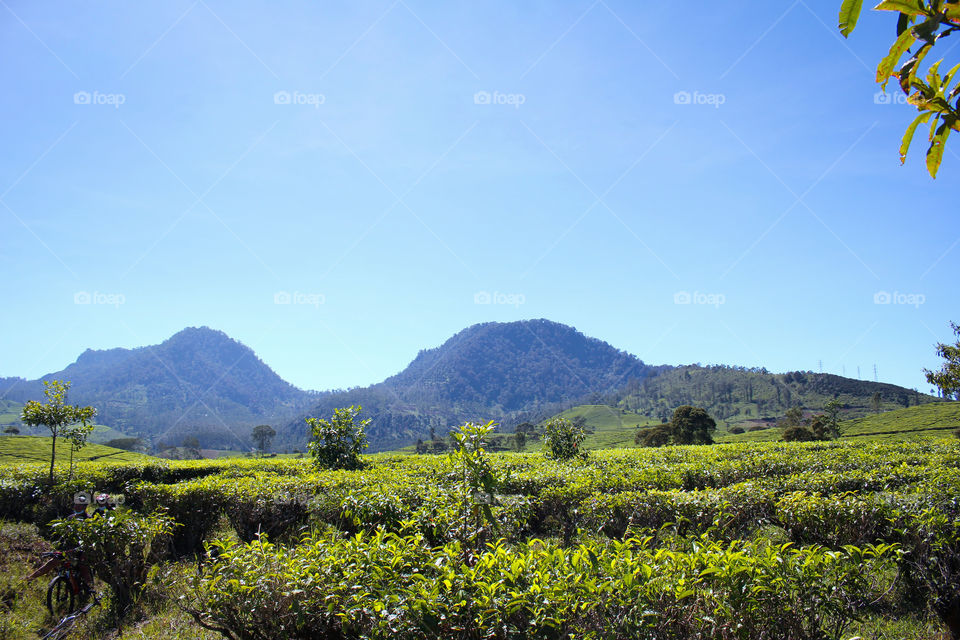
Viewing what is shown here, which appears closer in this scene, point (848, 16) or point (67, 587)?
point (848, 16)

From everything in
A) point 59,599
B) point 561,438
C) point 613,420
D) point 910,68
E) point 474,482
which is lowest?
point 613,420

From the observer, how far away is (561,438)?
803 inches

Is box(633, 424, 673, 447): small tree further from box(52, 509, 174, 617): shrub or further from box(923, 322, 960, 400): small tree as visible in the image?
box(52, 509, 174, 617): shrub

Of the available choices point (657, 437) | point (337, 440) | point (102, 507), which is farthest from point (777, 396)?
Result: point (102, 507)

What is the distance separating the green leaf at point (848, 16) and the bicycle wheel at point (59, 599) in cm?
1021

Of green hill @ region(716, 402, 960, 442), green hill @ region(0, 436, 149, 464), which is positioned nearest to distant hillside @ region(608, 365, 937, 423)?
green hill @ region(716, 402, 960, 442)

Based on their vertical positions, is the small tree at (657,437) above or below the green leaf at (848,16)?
below

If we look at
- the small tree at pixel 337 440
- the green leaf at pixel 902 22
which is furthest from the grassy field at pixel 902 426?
the green leaf at pixel 902 22

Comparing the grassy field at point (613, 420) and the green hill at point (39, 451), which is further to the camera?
the grassy field at point (613, 420)

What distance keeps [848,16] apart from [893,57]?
1.18 feet

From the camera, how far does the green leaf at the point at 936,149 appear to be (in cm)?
196

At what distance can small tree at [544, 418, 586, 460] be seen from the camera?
20.0 m

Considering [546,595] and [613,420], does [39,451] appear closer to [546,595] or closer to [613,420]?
[546,595]

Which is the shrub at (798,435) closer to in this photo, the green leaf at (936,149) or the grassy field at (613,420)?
the green leaf at (936,149)
